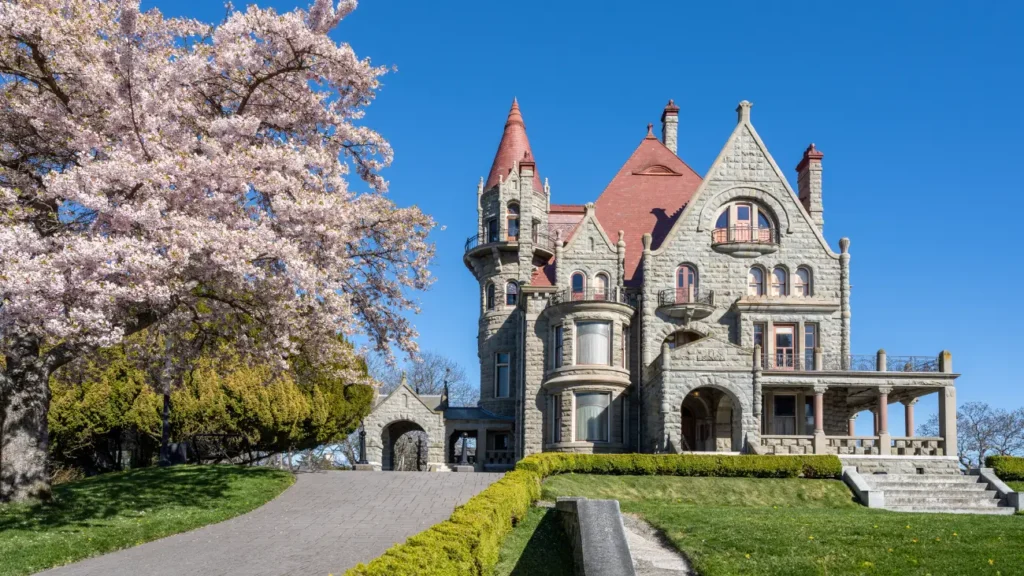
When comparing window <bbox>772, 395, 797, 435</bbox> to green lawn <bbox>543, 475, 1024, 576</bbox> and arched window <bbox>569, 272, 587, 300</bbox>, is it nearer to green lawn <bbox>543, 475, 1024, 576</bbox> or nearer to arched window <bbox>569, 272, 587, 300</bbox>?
arched window <bbox>569, 272, 587, 300</bbox>

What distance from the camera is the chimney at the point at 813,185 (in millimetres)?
41594

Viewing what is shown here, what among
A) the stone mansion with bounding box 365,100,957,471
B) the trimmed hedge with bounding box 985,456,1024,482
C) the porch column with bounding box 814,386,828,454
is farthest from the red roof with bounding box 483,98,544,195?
the trimmed hedge with bounding box 985,456,1024,482

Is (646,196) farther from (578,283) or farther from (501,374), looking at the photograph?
(501,374)

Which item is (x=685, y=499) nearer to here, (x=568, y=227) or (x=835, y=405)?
(x=835, y=405)

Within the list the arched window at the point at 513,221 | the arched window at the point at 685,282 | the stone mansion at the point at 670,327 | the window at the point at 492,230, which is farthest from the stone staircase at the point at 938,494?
the window at the point at 492,230

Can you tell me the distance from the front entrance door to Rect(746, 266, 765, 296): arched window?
1.72m

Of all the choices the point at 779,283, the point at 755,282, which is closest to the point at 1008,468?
the point at 779,283

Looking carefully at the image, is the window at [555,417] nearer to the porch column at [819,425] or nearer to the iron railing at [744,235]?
the iron railing at [744,235]

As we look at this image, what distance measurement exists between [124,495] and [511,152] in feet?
86.2

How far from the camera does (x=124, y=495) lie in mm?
23016

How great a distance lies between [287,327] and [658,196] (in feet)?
88.7

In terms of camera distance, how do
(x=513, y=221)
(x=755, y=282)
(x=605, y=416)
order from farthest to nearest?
(x=513, y=221) → (x=755, y=282) → (x=605, y=416)

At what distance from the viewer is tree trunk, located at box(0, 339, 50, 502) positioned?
→ 66.7ft

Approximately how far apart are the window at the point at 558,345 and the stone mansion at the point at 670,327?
51 mm
